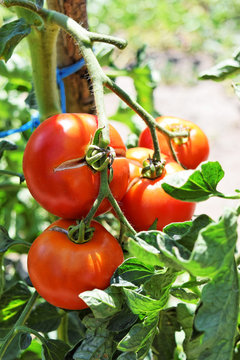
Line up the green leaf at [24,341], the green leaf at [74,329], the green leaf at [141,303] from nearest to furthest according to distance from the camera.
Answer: the green leaf at [141,303] < the green leaf at [24,341] < the green leaf at [74,329]

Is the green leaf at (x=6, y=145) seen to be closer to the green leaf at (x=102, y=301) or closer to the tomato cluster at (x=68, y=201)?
the tomato cluster at (x=68, y=201)

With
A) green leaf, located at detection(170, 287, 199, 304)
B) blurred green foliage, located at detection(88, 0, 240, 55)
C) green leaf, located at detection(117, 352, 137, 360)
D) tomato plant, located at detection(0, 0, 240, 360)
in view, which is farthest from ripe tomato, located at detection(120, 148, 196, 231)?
blurred green foliage, located at detection(88, 0, 240, 55)

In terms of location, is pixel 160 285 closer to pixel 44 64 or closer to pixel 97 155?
pixel 97 155

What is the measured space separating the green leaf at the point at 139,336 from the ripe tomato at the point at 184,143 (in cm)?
34

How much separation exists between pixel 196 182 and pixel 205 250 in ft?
0.49

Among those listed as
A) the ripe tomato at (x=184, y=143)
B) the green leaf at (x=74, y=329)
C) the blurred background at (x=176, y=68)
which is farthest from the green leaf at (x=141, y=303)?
the blurred background at (x=176, y=68)

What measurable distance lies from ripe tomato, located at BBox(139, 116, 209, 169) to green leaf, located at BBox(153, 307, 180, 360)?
0.28 m

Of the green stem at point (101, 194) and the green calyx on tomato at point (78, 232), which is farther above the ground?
the green stem at point (101, 194)

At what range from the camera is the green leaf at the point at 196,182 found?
64 cm

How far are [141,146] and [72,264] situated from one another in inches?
14.0

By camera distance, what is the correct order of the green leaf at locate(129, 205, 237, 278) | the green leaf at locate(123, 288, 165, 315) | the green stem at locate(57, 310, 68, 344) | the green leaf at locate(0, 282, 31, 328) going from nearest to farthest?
the green leaf at locate(129, 205, 237, 278)
the green leaf at locate(123, 288, 165, 315)
the green leaf at locate(0, 282, 31, 328)
the green stem at locate(57, 310, 68, 344)

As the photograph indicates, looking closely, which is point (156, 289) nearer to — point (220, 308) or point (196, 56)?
point (220, 308)

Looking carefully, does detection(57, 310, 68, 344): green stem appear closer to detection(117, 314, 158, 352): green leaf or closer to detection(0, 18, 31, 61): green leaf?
detection(117, 314, 158, 352): green leaf

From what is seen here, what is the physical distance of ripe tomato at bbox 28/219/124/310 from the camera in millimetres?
683
